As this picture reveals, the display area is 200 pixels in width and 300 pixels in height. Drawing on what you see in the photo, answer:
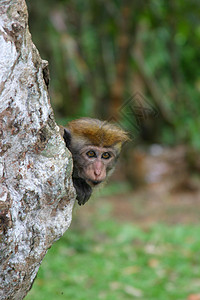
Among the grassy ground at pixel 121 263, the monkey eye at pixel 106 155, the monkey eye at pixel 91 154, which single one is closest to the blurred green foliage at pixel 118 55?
the grassy ground at pixel 121 263

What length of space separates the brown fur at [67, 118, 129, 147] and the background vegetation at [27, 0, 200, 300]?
0.37 feet

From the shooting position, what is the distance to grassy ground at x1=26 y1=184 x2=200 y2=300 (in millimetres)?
5340

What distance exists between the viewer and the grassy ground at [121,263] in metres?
5.34

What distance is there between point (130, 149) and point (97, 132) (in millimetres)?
6820

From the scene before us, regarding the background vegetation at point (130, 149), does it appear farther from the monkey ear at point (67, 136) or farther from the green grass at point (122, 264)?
the monkey ear at point (67, 136)

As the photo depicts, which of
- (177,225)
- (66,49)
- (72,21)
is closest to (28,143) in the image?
(177,225)

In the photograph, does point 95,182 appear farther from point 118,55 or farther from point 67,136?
point 118,55

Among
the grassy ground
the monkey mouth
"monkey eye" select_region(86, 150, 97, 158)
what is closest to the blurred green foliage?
the grassy ground

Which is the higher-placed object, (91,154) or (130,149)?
(91,154)

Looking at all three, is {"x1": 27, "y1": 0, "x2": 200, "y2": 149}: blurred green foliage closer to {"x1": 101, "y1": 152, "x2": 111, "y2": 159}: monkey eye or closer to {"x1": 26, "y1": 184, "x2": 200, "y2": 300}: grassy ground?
{"x1": 26, "y1": 184, "x2": 200, "y2": 300}: grassy ground

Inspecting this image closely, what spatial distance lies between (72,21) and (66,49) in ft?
7.41

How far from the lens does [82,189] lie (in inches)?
104

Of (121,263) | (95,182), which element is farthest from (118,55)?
(95,182)

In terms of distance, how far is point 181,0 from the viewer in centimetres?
745
